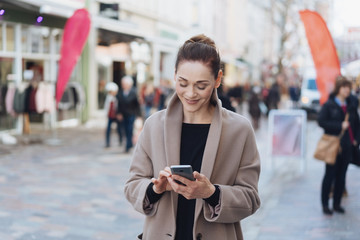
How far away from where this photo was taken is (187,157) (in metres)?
2.39

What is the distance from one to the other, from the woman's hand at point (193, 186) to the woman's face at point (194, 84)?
0.36 metres

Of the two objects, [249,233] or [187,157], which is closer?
[187,157]

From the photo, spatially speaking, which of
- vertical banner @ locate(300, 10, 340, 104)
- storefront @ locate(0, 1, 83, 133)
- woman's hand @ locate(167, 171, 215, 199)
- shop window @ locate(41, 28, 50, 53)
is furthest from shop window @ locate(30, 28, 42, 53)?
woman's hand @ locate(167, 171, 215, 199)

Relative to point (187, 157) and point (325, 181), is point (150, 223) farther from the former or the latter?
point (325, 181)

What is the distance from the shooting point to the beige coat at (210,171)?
2307 mm

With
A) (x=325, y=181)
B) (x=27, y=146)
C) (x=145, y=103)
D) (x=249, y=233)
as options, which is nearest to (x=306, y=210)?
(x=325, y=181)

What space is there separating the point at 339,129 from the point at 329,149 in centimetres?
31

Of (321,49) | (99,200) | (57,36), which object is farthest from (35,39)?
(321,49)

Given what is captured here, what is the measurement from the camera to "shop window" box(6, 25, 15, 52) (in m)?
15.5

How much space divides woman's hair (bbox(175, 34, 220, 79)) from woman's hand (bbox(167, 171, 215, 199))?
1.60 feet

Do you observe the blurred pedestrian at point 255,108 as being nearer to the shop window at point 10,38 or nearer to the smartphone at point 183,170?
the shop window at point 10,38

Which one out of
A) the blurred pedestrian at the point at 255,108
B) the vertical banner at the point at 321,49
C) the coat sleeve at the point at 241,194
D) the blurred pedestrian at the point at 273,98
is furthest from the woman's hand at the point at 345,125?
the blurred pedestrian at the point at 273,98

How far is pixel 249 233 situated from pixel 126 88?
7012 mm

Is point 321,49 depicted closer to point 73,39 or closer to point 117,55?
point 73,39
